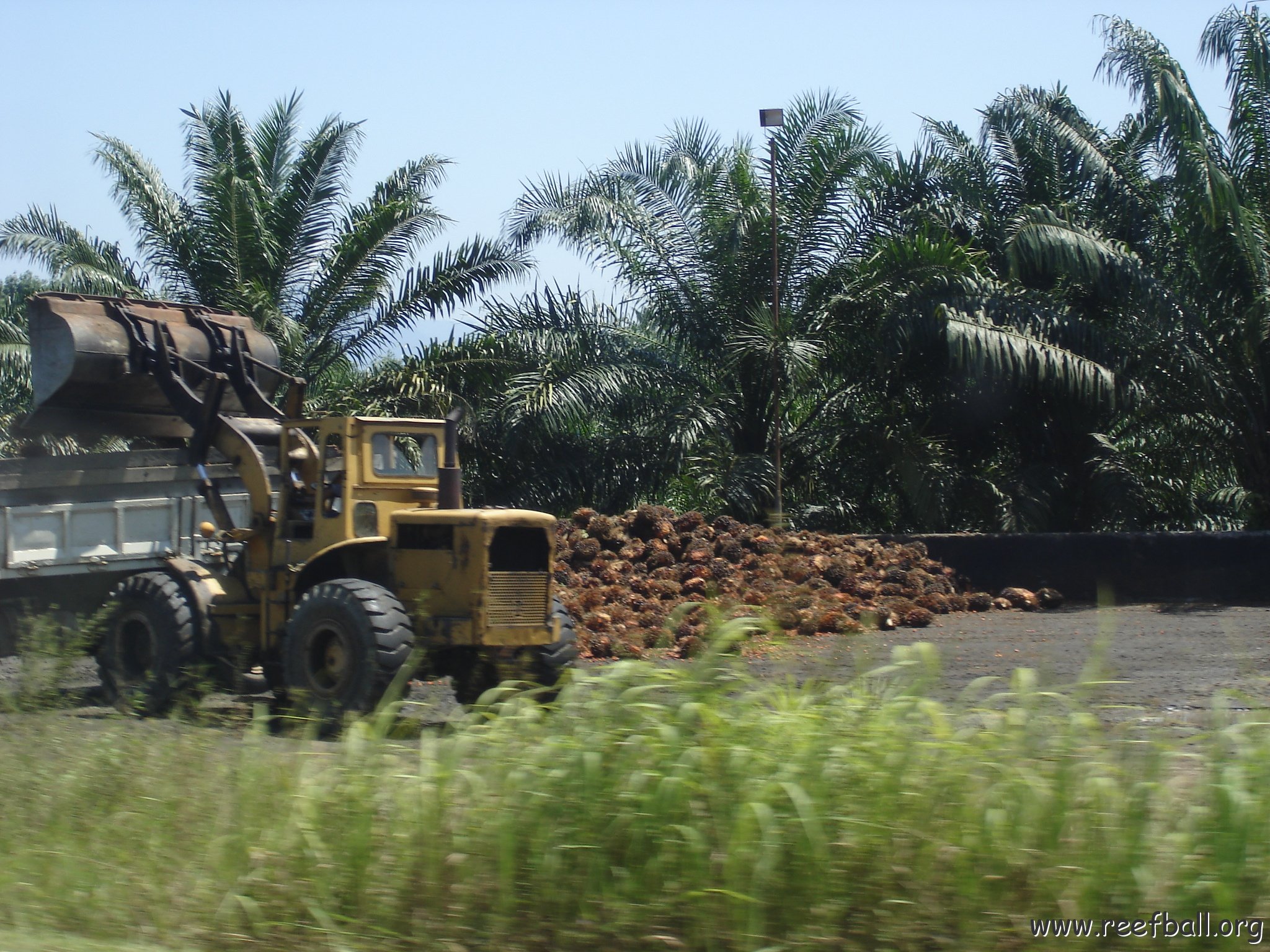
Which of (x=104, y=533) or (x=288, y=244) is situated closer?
(x=104, y=533)

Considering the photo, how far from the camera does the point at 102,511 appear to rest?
11.8 meters

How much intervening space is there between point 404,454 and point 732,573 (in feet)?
20.0

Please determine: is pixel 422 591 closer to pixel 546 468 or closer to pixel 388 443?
pixel 388 443

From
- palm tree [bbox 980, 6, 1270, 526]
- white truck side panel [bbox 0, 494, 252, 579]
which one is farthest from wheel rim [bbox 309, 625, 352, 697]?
palm tree [bbox 980, 6, 1270, 526]

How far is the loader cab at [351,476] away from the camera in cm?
1020

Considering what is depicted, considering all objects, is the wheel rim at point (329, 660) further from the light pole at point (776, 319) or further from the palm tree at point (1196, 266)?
the palm tree at point (1196, 266)

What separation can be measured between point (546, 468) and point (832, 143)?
6918mm

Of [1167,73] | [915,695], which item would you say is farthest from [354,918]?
[1167,73]

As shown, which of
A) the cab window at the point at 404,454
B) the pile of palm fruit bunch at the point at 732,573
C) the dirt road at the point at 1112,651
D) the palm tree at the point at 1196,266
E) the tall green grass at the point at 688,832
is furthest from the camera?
the palm tree at the point at 1196,266

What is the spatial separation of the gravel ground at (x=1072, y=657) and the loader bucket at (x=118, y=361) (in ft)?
7.59

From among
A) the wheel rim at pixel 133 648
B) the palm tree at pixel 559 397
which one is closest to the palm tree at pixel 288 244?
the palm tree at pixel 559 397

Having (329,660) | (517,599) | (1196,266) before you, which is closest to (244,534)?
(329,660)

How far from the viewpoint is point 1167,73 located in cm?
1714

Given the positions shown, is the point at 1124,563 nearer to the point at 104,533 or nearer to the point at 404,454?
the point at 404,454
